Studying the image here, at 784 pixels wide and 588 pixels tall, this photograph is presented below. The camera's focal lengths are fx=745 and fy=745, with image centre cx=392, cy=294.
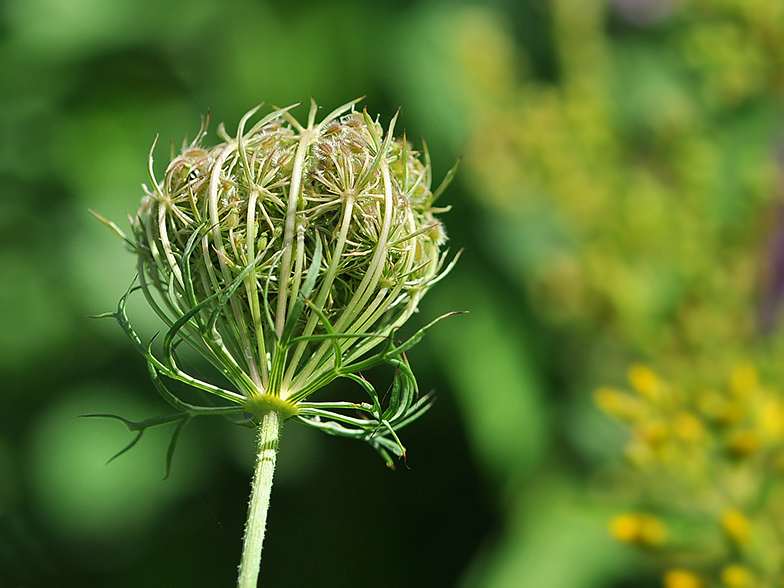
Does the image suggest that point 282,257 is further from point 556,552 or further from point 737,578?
point 556,552

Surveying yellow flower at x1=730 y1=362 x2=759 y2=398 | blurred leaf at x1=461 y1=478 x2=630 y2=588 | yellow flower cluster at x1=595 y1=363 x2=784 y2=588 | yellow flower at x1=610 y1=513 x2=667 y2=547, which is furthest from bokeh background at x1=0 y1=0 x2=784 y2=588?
yellow flower at x1=610 y1=513 x2=667 y2=547

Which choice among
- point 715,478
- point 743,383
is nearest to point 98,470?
point 715,478

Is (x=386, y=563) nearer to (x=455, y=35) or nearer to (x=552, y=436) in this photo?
(x=552, y=436)

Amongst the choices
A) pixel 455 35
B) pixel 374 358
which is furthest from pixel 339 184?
pixel 455 35

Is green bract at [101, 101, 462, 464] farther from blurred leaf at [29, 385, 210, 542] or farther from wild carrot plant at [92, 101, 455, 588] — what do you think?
blurred leaf at [29, 385, 210, 542]

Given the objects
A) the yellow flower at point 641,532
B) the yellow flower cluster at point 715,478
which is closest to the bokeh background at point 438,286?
the yellow flower cluster at point 715,478

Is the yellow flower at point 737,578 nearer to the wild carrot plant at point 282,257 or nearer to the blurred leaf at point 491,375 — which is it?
the wild carrot plant at point 282,257
